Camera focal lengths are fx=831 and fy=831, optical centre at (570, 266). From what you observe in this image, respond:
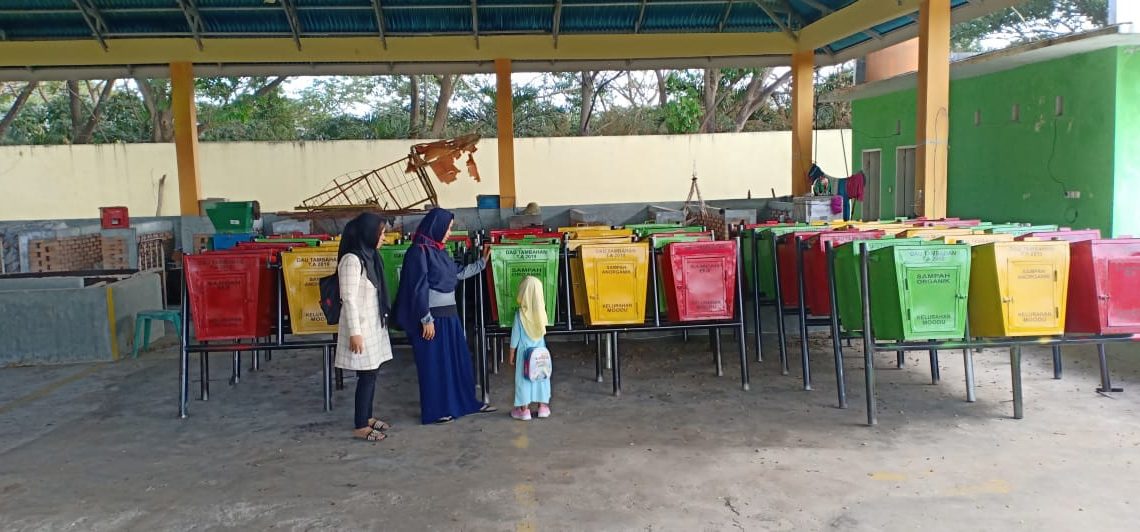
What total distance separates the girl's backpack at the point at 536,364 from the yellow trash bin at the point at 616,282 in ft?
1.69

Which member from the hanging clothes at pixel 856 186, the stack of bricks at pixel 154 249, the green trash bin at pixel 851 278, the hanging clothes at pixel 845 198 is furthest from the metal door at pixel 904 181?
the stack of bricks at pixel 154 249

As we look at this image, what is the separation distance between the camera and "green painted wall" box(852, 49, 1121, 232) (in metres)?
10.5

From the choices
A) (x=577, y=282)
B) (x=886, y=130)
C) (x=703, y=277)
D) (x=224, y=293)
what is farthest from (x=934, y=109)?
(x=224, y=293)

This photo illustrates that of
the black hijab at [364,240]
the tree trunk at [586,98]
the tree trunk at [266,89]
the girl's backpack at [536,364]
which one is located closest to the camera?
the black hijab at [364,240]

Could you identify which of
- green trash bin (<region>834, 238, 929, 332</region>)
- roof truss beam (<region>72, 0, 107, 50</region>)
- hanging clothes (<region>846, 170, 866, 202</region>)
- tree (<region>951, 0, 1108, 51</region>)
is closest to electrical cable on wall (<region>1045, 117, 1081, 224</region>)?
hanging clothes (<region>846, 170, 866, 202</region>)

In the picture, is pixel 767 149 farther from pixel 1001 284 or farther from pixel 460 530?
pixel 460 530

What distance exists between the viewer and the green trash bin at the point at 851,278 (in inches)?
208

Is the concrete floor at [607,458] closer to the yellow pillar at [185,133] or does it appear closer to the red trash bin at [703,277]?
the red trash bin at [703,277]

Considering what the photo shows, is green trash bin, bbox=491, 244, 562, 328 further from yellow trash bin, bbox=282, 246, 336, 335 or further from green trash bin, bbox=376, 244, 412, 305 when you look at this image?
yellow trash bin, bbox=282, 246, 336, 335

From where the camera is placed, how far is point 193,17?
42.0 ft

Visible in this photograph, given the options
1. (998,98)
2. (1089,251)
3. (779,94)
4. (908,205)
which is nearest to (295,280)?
(1089,251)

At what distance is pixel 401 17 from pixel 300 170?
359 inches

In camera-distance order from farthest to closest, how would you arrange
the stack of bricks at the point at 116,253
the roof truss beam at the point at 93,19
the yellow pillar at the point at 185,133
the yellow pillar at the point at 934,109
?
the yellow pillar at the point at 185,133
the roof truss beam at the point at 93,19
the stack of bricks at the point at 116,253
the yellow pillar at the point at 934,109

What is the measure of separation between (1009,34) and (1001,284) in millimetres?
22755
